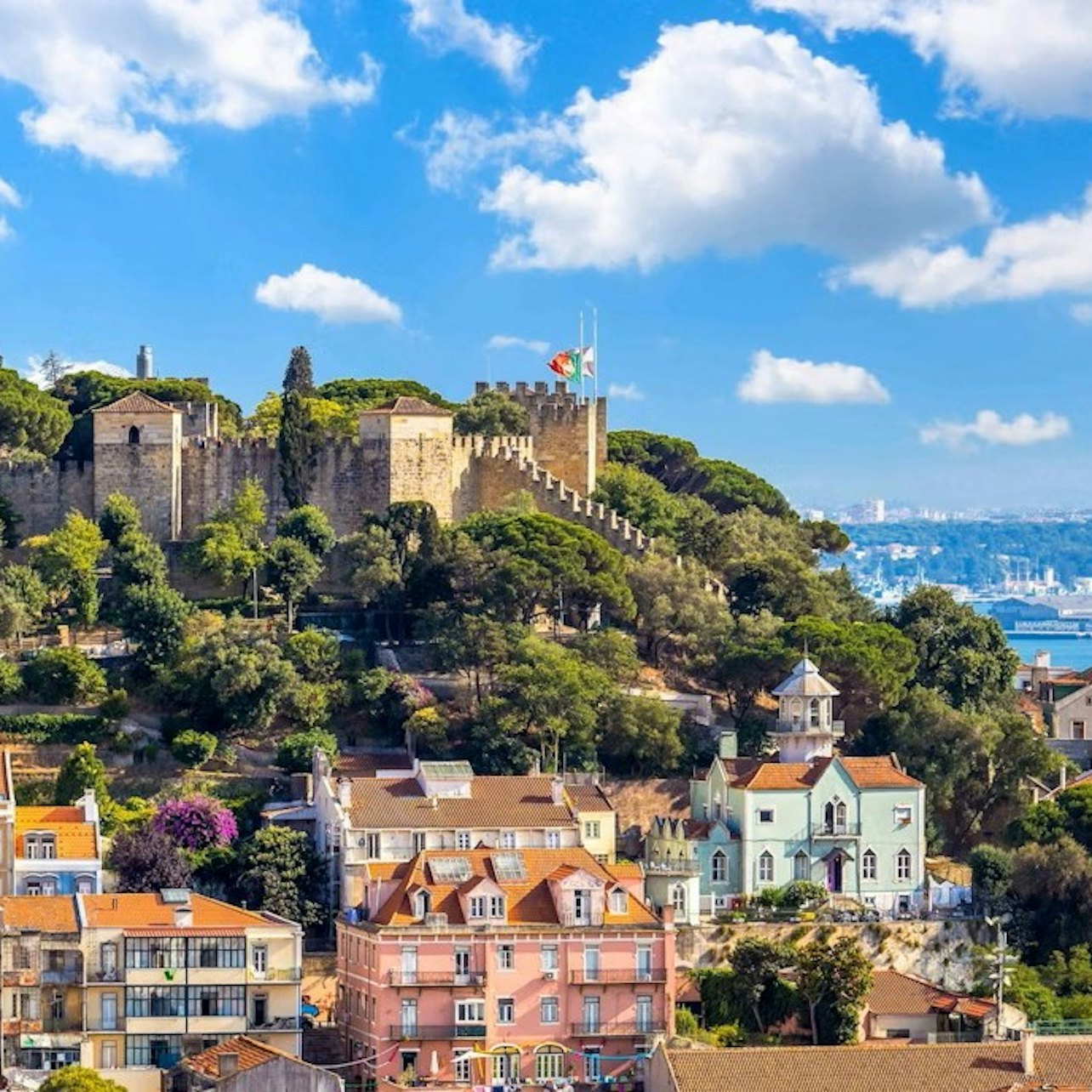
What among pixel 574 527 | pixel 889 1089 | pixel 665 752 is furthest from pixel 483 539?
pixel 889 1089

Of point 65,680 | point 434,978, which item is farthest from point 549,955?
point 65,680

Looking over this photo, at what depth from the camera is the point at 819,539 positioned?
83.1m

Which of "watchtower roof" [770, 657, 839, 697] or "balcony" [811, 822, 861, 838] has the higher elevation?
"watchtower roof" [770, 657, 839, 697]

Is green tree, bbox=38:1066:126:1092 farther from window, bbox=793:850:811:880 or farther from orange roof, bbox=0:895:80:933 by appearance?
window, bbox=793:850:811:880

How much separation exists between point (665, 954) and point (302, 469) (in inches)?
933

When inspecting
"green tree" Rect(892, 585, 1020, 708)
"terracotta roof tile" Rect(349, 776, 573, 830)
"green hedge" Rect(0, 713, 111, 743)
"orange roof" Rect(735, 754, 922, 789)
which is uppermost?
"green tree" Rect(892, 585, 1020, 708)

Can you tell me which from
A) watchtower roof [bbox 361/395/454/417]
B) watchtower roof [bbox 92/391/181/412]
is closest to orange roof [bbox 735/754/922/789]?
watchtower roof [bbox 361/395/454/417]

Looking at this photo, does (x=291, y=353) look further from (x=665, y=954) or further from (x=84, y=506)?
(x=665, y=954)

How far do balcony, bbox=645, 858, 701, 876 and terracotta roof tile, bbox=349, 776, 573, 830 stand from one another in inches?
73.3

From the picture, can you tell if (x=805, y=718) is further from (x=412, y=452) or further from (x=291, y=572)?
(x=412, y=452)

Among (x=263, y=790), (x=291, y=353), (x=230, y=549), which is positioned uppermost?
(x=291, y=353)

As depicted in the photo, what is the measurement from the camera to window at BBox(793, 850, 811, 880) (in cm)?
6041

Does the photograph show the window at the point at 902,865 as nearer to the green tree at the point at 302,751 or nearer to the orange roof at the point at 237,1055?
the green tree at the point at 302,751

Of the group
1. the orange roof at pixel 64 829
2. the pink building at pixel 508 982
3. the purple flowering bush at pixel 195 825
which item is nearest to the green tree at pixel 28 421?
the purple flowering bush at pixel 195 825
